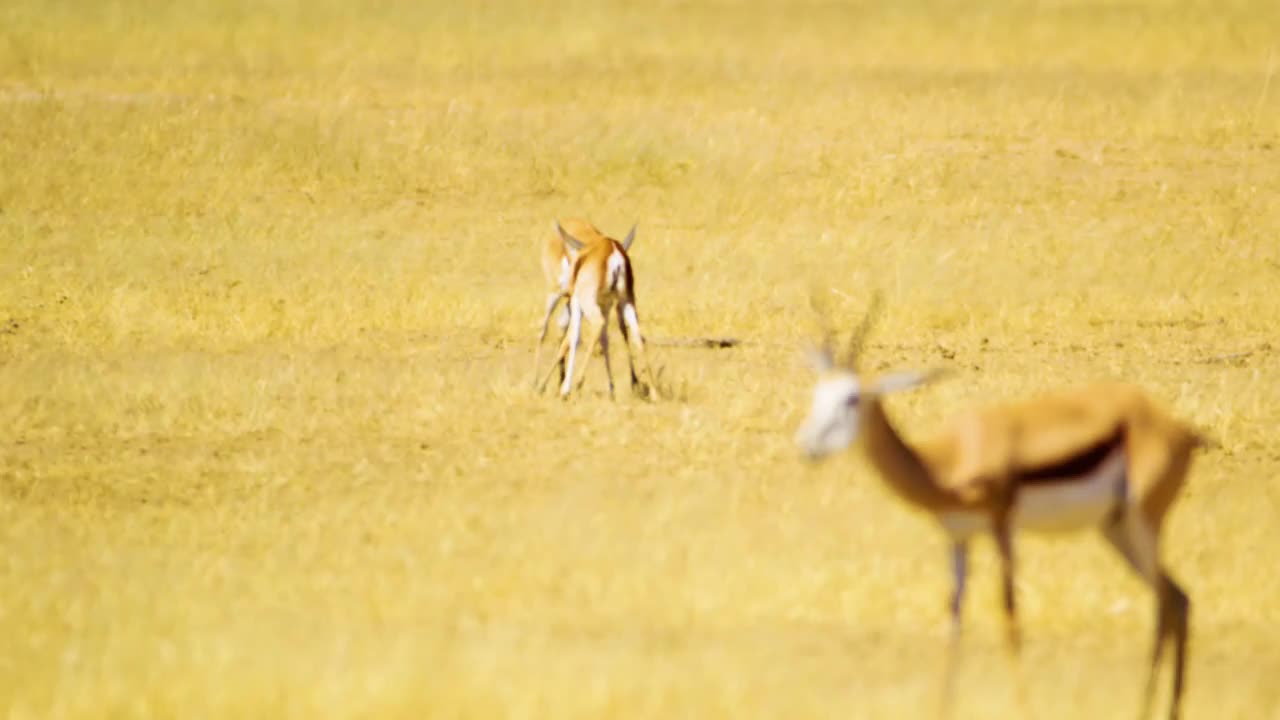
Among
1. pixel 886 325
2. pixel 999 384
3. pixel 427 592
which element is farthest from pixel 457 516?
pixel 886 325

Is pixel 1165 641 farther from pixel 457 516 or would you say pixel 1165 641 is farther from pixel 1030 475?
pixel 457 516

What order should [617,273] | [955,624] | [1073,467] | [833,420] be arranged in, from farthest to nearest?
1. [617,273]
2. [1073,467]
3. [955,624]
4. [833,420]

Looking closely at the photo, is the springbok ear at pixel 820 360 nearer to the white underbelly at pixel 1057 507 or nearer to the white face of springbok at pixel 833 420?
the white face of springbok at pixel 833 420

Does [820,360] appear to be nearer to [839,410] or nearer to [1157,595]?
[839,410]

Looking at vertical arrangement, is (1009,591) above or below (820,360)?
below

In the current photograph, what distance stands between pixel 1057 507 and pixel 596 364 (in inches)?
348

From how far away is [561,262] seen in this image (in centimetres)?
1598

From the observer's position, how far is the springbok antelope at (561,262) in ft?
49.1

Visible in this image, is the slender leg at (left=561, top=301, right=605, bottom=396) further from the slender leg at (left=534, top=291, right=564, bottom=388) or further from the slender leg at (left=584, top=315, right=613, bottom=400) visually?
the slender leg at (left=534, top=291, right=564, bottom=388)

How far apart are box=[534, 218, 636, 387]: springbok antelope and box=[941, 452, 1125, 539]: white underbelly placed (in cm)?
712

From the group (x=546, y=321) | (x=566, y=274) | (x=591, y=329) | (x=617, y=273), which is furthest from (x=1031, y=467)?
(x=546, y=321)

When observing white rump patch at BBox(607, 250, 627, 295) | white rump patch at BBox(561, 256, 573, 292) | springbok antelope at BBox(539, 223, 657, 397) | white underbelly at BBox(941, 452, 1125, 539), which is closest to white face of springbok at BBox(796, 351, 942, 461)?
white underbelly at BBox(941, 452, 1125, 539)

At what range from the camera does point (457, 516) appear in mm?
10477

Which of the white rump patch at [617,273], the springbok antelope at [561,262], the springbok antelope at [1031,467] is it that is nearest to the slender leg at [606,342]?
the white rump patch at [617,273]
